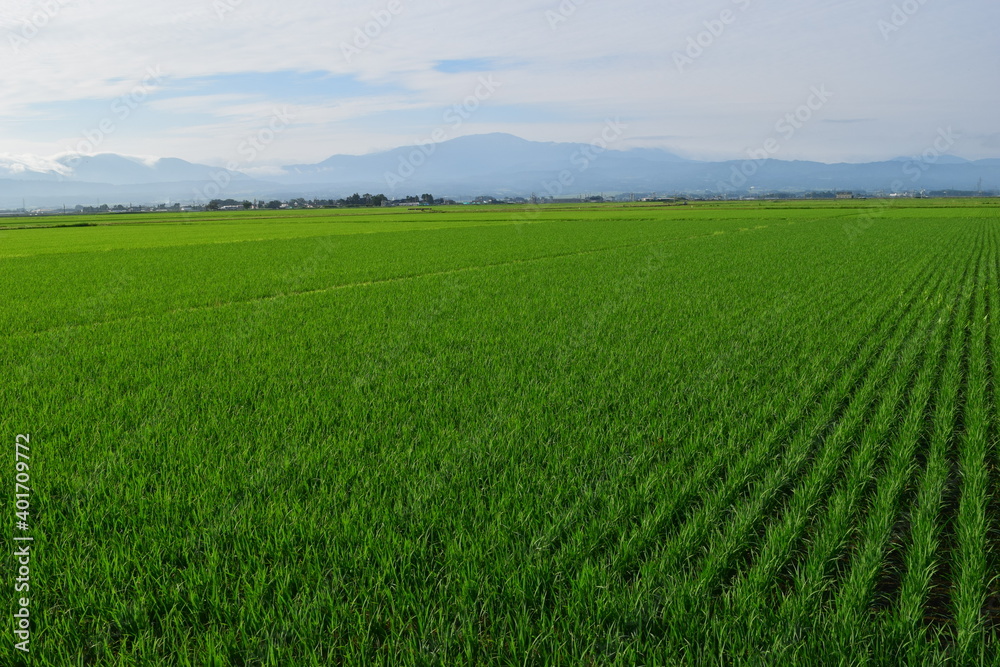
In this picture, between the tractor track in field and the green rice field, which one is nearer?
the green rice field

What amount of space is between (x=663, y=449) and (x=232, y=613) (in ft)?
12.0

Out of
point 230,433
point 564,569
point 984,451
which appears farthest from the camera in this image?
point 230,433

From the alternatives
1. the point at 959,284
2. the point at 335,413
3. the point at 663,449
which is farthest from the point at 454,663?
the point at 959,284

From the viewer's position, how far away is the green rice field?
10.2 feet

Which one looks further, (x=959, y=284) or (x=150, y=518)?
(x=959, y=284)

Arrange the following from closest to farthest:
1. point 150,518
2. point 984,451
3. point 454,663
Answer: point 454,663 < point 150,518 < point 984,451

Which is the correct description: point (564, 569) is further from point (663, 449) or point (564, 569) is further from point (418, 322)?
point (418, 322)

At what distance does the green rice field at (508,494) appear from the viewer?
122 inches

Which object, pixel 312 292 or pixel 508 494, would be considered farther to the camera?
pixel 312 292

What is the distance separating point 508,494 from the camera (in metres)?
4.44

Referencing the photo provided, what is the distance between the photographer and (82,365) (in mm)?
8641

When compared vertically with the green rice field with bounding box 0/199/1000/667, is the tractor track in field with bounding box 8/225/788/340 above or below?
above

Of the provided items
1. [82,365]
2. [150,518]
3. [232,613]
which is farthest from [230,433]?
[82,365]

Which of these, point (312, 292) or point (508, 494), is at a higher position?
point (312, 292)
